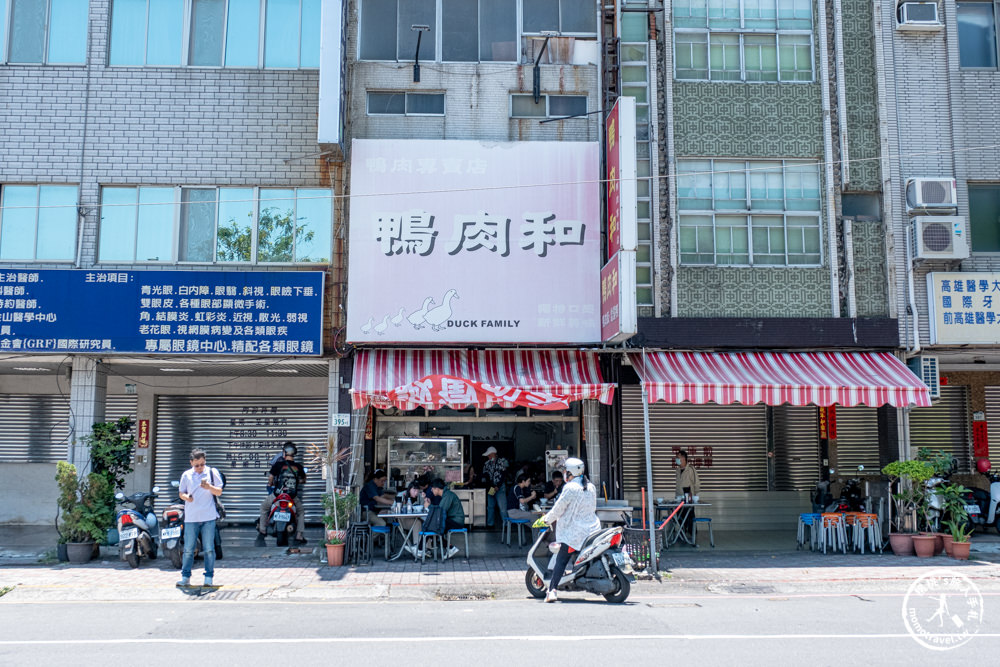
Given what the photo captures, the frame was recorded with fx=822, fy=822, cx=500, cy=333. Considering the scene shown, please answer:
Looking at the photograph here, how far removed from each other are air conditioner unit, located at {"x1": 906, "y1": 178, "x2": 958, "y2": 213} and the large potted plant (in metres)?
11.2

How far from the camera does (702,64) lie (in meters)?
15.8

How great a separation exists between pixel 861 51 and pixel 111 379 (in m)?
17.2

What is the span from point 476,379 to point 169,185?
22.3ft

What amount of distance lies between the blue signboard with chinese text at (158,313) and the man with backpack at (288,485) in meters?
2.13

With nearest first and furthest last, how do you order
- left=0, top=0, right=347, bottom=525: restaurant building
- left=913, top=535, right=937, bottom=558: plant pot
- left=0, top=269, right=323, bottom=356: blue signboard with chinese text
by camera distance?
left=913, top=535, right=937, bottom=558: plant pot → left=0, top=269, right=323, bottom=356: blue signboard with chinese text → left=0, top=0, right=347, bottom=525: restaurant building

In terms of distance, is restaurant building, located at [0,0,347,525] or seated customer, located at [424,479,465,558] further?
restaurant building, located at [0,0,347,525]

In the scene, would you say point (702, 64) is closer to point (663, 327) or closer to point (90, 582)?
point (663, 327)

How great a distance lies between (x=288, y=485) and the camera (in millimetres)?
14766

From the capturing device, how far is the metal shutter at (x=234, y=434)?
18.5m

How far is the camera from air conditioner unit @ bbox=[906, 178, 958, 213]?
14.7 meters

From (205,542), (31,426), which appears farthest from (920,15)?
(31,426)

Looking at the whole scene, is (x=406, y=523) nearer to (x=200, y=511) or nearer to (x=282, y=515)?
(x=282, y=515)

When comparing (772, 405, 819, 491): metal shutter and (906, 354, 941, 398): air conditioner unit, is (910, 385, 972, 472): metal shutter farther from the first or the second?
(906, 354, 941, 398): air conditioner unit

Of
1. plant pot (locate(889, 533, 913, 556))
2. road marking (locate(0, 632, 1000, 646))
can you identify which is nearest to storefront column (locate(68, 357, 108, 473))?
road marking (locate(0, 632, 1000, 646))
